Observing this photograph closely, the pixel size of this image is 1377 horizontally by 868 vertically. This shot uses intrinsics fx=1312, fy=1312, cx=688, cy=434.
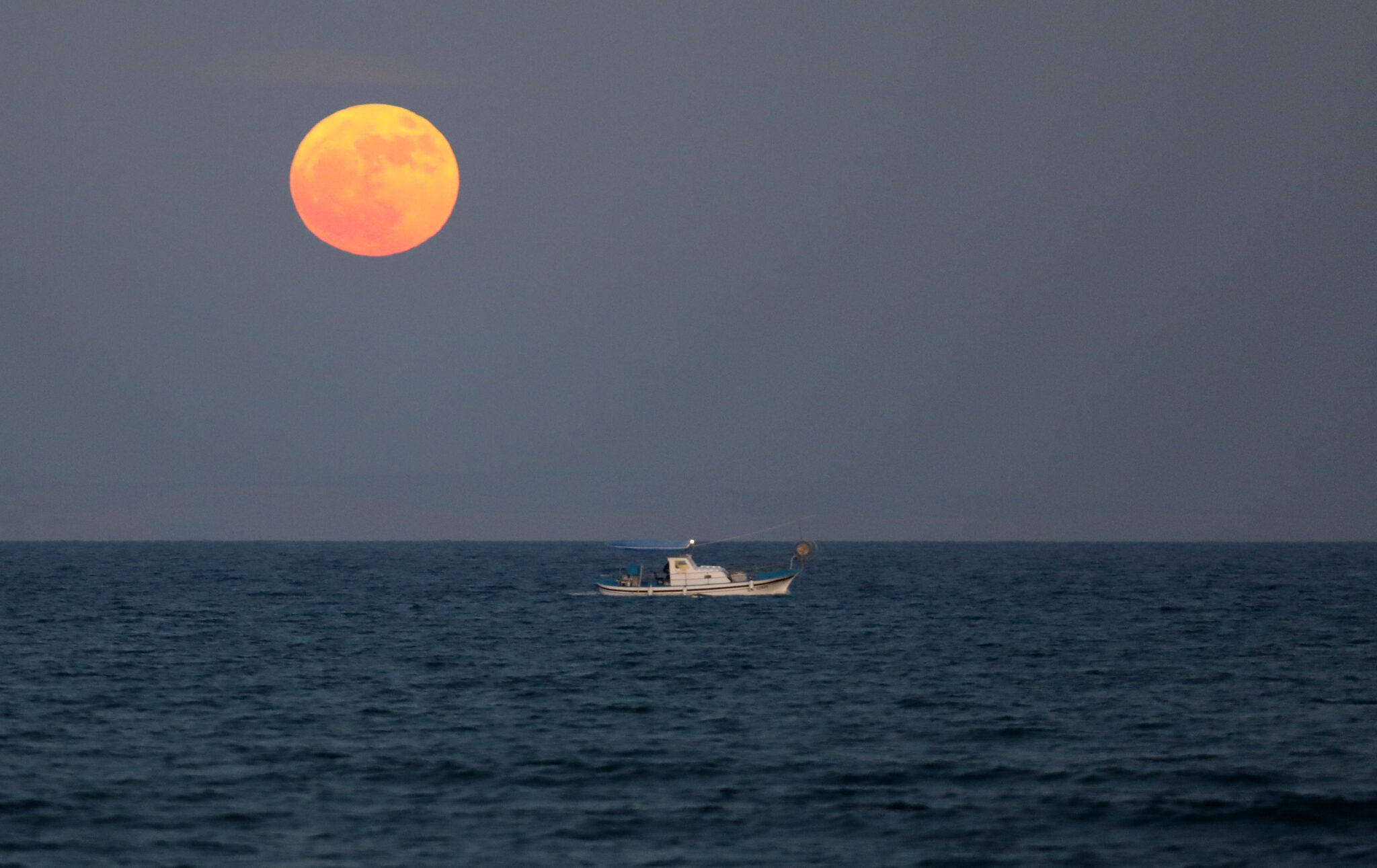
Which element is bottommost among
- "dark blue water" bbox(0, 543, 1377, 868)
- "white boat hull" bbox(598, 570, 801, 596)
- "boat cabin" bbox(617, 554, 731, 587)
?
"dark blue water" bbox(0, 543, 1377, 868)

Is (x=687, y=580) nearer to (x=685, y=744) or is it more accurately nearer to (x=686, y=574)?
(x=686, y=574)

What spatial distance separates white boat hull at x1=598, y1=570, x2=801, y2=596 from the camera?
4094 inches

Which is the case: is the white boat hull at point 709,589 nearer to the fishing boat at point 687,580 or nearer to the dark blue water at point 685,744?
the fishing boat at point 687,580

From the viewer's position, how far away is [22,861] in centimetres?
2980

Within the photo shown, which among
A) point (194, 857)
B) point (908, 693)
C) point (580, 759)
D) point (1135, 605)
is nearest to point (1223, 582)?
point (1135, 605)

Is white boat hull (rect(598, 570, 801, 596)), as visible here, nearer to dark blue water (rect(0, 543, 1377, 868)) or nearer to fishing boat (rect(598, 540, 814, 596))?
fishing boat (rect(598, 540, 814, 596))

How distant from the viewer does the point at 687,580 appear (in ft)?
342

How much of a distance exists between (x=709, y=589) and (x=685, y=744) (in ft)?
198

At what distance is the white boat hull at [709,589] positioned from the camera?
104 metres

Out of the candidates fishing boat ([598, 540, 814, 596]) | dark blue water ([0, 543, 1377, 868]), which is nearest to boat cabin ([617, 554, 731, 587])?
fishing boat ([598, 540, 814, 596])

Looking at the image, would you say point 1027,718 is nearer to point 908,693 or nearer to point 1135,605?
point 908,693

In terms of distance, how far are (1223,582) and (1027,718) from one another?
125m

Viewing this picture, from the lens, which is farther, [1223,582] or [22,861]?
[1223,582]

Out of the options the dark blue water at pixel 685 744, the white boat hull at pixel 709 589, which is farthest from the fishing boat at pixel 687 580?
the dark blue water at pixel 685 744
